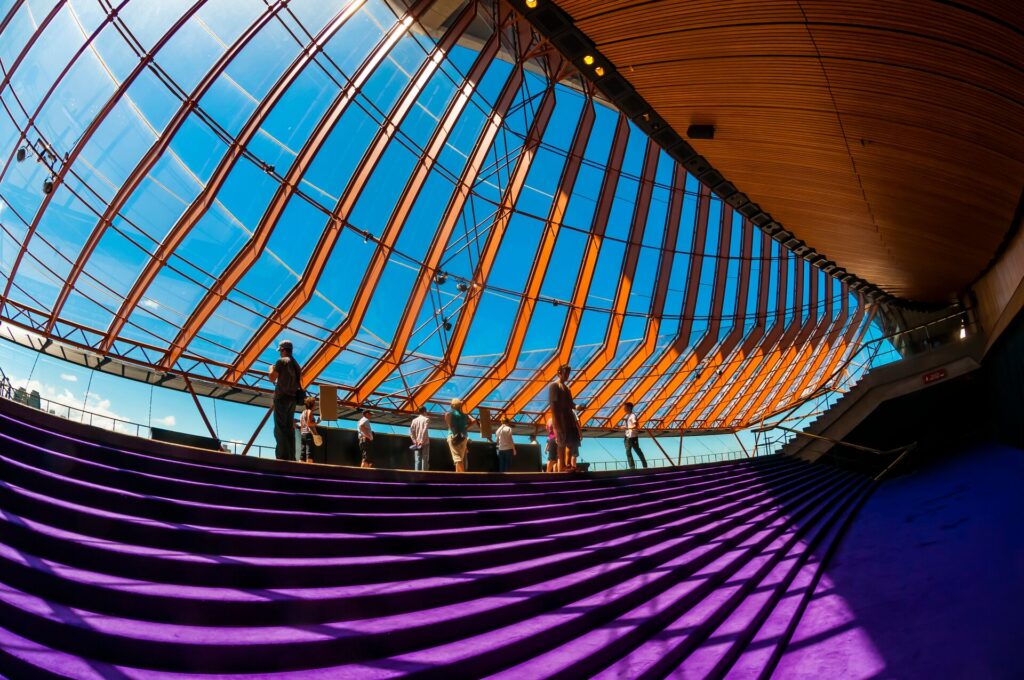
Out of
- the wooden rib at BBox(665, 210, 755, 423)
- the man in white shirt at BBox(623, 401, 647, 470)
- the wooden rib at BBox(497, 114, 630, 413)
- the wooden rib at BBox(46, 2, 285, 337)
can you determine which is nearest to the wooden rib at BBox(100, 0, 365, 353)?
the wooden rib at BBox(46, 2, 285, 337)

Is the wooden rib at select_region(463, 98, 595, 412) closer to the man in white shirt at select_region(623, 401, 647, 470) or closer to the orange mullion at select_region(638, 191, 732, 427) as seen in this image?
the orange mullion at select_region(638, 191, 732, 427)

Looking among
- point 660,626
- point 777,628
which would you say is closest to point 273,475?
point 660,626

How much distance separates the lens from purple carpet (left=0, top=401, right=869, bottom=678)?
10.6ft

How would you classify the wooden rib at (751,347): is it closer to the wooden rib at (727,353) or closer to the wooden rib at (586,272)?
the wooden rib at (727,353)

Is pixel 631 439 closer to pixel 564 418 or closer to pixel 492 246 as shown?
pixel 564 418

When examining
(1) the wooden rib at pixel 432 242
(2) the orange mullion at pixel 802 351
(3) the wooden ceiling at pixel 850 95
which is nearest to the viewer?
(3) the wooden ceiling at pixel 850 95

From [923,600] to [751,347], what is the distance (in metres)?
26.6

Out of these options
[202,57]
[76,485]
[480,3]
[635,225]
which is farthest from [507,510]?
[635,225]

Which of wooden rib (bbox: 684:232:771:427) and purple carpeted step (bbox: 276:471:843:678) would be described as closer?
purple carpeted step (bbox: 276:471:843:678)

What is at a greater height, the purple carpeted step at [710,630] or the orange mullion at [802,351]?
the orange mullion at [802,351]

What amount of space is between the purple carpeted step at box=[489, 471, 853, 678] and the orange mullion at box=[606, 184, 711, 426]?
1791cm

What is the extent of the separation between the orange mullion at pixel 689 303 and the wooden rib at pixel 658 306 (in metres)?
0.97

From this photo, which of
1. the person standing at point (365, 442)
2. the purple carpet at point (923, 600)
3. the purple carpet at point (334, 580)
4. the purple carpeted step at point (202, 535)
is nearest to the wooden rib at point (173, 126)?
the person standing at point (365, 442)

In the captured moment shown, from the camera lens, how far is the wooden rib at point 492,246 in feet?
61.3
